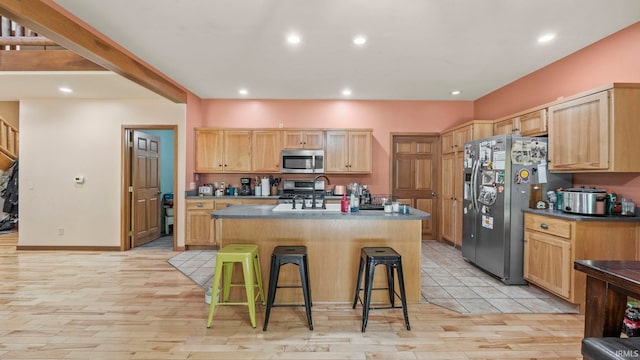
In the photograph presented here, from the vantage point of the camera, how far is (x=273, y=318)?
2.57 m

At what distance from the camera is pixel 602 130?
263 cm

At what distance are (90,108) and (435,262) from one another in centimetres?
607

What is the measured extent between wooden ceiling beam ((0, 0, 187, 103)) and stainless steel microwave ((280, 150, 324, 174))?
7.04 feet

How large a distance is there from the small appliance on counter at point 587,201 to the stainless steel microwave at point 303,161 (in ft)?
10.9

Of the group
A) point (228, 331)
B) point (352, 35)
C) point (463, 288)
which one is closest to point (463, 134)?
point (463, 288)

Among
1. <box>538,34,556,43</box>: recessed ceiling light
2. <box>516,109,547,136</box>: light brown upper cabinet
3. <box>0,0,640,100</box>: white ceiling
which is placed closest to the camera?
<box>0,0,640,100</box>: white ceiling

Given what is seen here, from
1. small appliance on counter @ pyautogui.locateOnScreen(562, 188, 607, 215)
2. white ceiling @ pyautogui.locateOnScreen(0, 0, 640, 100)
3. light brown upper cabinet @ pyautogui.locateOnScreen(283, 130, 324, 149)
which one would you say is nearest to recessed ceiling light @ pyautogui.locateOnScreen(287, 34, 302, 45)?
white ceiling @ pyautogui.locateOnScreen(0, 0, 640, 100)

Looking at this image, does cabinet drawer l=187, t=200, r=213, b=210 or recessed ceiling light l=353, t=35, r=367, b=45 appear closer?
recessed ceiling light l=353, t=35, r=367, b=45

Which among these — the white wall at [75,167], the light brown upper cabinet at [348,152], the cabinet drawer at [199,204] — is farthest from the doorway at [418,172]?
the white wall at [75,167]

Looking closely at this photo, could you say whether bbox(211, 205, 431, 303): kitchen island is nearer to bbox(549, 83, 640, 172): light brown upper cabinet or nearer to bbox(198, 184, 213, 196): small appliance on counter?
bbox(549, 83, 640, 172): light brown upper cabinet

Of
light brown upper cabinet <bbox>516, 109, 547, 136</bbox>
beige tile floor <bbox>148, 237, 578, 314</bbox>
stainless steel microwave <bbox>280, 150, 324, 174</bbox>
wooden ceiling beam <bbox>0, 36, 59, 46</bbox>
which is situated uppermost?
wooden ceiling beam <bbox>0, 36, 59, 46</bbox>

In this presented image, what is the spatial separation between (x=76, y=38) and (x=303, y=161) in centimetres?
323

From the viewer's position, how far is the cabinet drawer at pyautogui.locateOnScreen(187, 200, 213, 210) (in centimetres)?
482

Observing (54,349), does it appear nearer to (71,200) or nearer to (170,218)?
(71,200)
